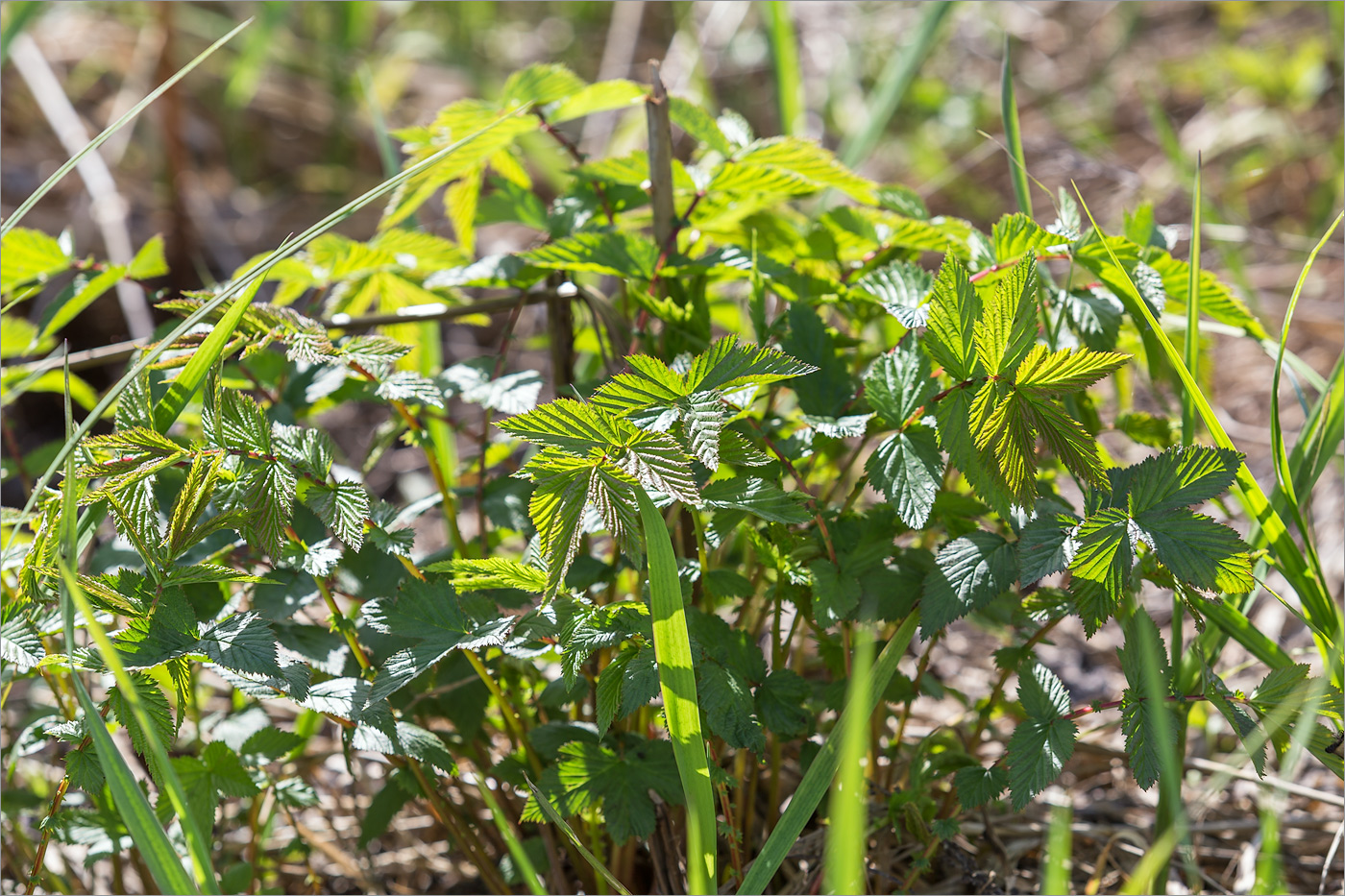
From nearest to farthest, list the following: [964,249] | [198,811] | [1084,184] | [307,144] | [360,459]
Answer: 1. [198,811]
2. [964,249]
3. [360,459]
4. [1084,184]
5. [307,144]

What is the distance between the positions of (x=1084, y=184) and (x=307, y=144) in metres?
2.24

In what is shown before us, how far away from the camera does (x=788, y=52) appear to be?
152cm

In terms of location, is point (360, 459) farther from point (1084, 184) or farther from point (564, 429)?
point (1084, 184)

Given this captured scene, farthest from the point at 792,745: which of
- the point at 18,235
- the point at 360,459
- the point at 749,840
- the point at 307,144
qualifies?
the point at 307,144

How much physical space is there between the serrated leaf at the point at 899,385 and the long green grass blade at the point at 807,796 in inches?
7.6

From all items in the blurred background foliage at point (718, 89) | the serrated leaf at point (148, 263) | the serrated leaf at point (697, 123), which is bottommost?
the serrated leaf at point (148, 263)

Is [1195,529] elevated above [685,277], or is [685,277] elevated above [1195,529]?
[685,277]

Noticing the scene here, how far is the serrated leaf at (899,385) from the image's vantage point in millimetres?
833

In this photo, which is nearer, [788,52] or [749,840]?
[749,840]

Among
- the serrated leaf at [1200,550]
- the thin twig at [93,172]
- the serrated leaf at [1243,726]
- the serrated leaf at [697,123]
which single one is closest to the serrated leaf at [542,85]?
the serrated leaf at [697,123]

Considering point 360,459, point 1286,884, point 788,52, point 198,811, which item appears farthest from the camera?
point 360,459

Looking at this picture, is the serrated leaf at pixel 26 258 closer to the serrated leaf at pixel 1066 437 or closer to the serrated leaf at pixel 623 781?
the serrated leaf at pixel 623 781

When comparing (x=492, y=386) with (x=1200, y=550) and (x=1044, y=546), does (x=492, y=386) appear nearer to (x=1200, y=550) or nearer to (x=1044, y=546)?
(x=1044, y=546)

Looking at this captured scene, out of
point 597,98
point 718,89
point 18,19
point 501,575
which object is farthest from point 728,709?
point 718,89
